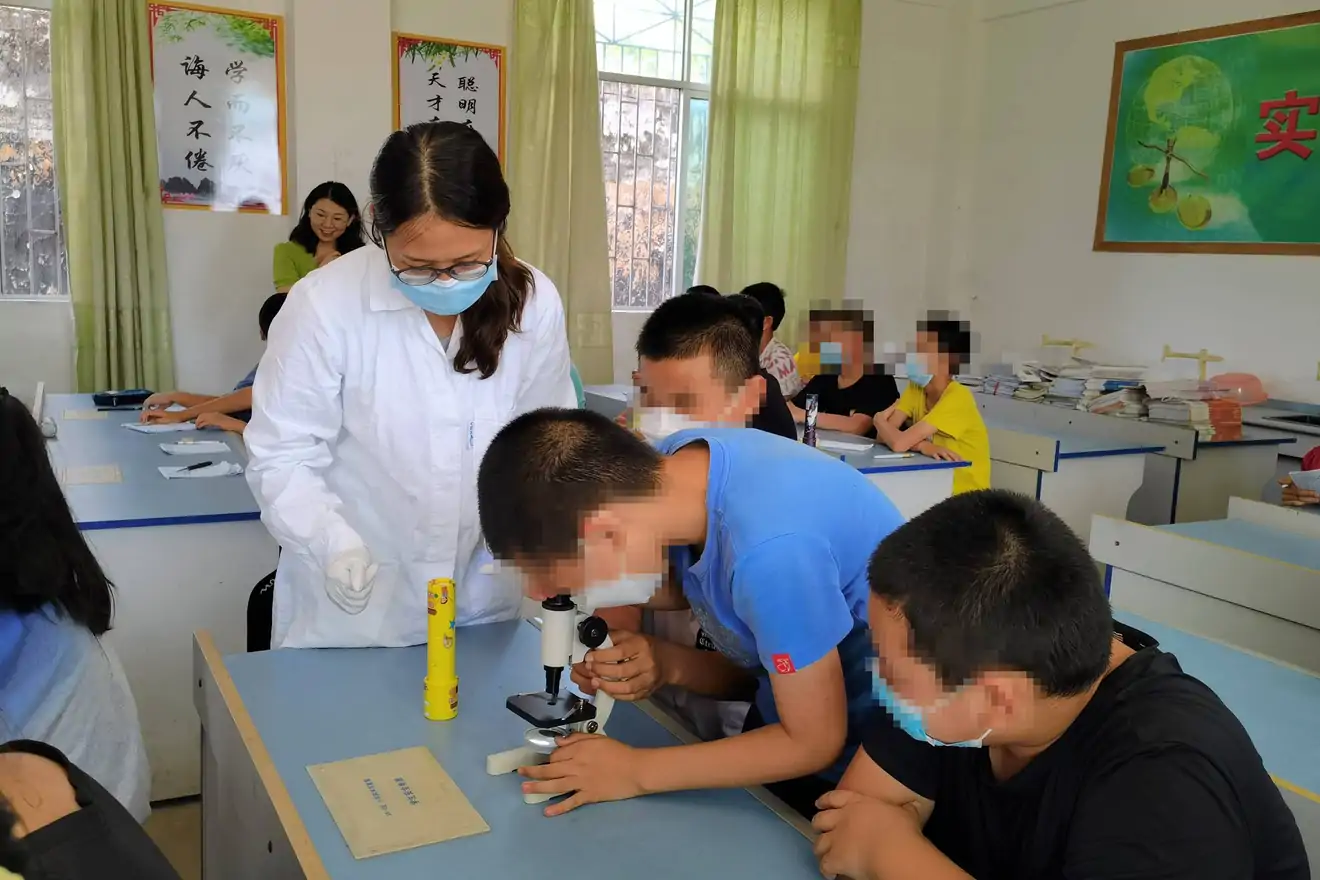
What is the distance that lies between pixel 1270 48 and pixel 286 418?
16.4 ft

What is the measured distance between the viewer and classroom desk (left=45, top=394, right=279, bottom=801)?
2.40 metres

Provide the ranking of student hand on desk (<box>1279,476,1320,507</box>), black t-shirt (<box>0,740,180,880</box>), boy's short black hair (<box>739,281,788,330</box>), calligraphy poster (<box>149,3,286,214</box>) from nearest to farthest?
black t-shirt (<box>0,740,180,880</box>)
student hand on desk (<box>1279,476,1320,507</box>)
boy's short black hair (<box>739,281,788,330</box>)
calligraphy poster (<box>149,3,286,214</box>)

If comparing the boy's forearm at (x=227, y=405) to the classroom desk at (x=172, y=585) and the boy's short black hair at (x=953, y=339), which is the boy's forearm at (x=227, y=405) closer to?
the classroom desk at (x=172, y=585)

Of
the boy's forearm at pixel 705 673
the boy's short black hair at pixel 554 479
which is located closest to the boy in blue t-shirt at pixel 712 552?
the boy's short black hair at pixel 554 479

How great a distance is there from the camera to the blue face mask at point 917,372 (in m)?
3.51

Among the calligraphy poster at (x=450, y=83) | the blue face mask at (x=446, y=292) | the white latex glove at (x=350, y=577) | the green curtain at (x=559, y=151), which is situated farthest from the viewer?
the green curtain at (x=559, y=151)

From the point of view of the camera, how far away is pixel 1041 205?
597 cm

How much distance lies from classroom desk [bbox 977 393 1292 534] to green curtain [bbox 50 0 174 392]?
12.2 ft

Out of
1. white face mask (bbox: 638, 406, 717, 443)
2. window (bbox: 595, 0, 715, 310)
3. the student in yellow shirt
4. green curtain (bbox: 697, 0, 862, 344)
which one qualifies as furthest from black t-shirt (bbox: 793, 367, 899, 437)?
white face mask (bbox: 638, 406, 717, 443)

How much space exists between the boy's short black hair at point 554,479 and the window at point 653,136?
4799 mm

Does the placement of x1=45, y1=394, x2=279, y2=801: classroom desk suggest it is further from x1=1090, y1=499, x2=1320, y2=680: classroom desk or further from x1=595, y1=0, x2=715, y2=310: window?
x1=595, y1=0, x2=715, y2=310: window

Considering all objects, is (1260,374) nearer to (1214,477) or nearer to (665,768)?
(1214,477)

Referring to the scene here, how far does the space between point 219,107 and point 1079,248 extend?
441 cm

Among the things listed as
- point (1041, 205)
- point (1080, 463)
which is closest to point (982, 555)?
point (1080, 463)
